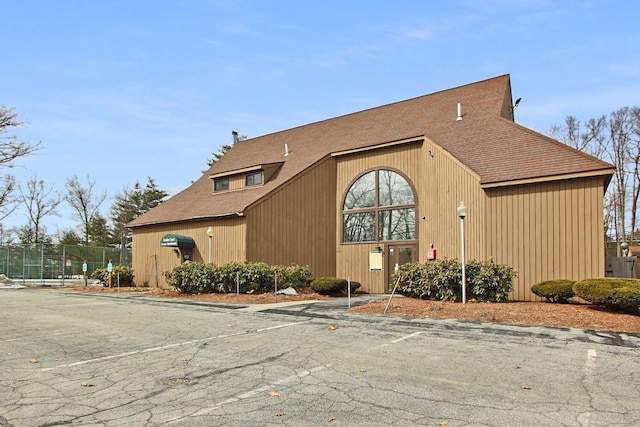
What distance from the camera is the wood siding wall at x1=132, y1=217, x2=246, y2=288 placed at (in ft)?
69.9

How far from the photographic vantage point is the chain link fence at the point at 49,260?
1297 inches

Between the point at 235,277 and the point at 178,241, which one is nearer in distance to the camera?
the point at 235,277

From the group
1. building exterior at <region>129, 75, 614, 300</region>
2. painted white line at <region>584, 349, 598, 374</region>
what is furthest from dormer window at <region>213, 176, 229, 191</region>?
painted white line at <region>584, 349, 598, 374</region>

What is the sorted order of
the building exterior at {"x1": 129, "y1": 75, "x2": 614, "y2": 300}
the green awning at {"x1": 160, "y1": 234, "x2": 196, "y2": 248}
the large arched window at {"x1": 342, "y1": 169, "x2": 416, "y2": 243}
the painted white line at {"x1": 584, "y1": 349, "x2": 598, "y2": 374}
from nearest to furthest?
the painted white line at {"x1": 584, "y1": 349, "x2": 598, "y2": 374}, the building exterior at {"x1": 129, "y1": 75, "x2": 614, "y2": 300}, the large arched window at {"x1": 342, "y1": 169, "x2": 416, "y2": 243}, the green awning at {"x1": 160, "y1": 234, "x2": 196, "y2": 248}

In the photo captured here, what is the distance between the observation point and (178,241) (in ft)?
75.3

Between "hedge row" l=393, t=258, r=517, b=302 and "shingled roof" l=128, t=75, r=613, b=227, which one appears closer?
"hedge row" l=393, t=258, r=517, b=302

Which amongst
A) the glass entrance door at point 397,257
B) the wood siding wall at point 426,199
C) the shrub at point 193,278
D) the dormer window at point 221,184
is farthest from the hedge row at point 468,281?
the dormer window at point 221,184

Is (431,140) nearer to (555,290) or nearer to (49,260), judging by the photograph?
(555,290)

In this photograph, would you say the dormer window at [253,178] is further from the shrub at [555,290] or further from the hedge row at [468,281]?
the shrub at [555,290]

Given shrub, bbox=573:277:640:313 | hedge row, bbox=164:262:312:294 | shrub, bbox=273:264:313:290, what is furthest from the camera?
shrub, bbox=273:264:313:290

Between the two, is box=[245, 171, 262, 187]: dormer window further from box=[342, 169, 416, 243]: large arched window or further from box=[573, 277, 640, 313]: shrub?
box=[573, 277, 640, 313]: shrub

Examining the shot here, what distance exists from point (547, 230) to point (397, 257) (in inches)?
250

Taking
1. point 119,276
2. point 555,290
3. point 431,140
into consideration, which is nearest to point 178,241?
point 119,276

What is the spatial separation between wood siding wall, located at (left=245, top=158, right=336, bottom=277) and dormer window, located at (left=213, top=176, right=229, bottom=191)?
542 centimetres
